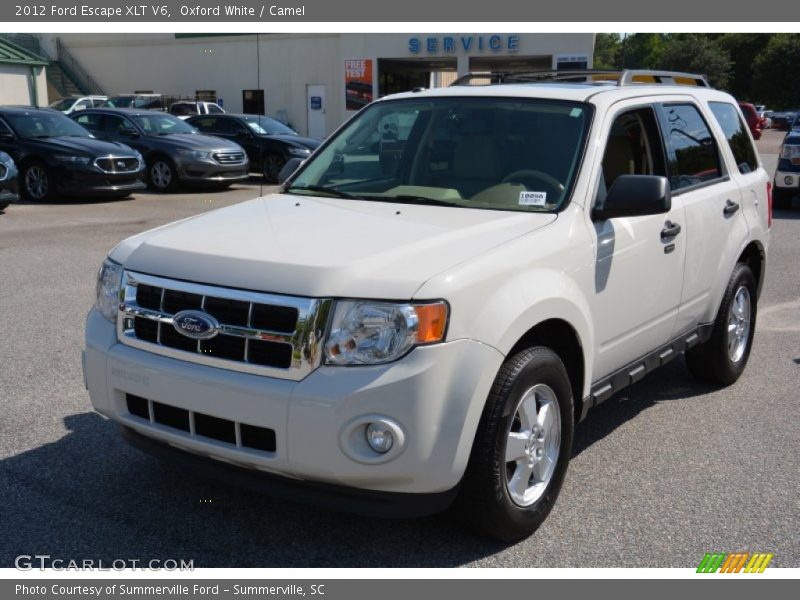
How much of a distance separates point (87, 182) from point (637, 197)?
43.7 feet

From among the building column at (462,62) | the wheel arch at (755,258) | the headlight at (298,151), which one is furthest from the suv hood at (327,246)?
the building column at (462,62)

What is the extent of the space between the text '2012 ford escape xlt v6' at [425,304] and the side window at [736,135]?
81 centimetres

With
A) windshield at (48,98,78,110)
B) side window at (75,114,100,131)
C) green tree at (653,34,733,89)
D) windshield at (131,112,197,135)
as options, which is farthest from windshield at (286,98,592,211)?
green tree at (653,34,733,89)

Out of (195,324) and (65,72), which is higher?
(65,72)

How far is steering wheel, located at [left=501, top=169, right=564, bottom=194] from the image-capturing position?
4262mm

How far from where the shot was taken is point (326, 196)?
15.4ft

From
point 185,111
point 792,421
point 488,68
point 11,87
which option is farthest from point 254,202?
point 488,68

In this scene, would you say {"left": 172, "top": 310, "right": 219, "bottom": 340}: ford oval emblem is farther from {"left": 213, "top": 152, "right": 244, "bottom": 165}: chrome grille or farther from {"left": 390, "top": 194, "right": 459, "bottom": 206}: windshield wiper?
{"left": 213, "top": 152, "right": 244, "bottom": 165}: chrome grille

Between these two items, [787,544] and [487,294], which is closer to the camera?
[487,294]

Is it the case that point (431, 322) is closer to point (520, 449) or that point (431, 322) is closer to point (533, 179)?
point (520, 449)

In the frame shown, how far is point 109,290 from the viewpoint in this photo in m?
3.82

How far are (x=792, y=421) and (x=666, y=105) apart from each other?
201 cm

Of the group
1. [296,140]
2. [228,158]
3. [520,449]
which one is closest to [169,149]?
[228,158]

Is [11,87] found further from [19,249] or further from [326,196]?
[326,196]
